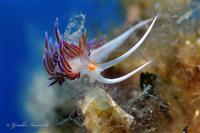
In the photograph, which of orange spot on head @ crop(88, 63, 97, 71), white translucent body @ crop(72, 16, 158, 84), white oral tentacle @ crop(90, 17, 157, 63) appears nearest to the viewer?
white translucent body @ crop(72, 16, 158, 84)

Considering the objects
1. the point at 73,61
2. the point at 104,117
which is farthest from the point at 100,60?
the point at 104,117

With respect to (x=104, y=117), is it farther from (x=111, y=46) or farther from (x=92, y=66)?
(x=111, y=46)

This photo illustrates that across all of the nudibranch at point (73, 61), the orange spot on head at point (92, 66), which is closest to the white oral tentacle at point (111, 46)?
the nudibranch at point (73, 61)

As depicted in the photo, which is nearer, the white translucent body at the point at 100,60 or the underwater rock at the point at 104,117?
the white translucent body at the point at 100,60

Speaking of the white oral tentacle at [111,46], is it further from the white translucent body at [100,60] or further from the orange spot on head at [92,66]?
the orange spot on head at [92,66]

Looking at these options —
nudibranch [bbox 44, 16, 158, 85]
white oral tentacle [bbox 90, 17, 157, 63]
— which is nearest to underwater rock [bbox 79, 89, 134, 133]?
nudibranch [bbox 44, 16, 158, 85]

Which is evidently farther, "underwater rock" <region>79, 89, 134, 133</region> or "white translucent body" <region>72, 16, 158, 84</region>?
"underwater rock" <region>79, 89, 134, 133</region>

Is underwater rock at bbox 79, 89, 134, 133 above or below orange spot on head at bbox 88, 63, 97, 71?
below

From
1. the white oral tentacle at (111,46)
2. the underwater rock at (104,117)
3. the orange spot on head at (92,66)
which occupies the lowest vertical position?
the underwater rock at (104,117)

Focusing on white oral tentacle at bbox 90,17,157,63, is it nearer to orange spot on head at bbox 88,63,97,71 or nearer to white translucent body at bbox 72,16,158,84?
white translucent body at bbox 72,16,158,84

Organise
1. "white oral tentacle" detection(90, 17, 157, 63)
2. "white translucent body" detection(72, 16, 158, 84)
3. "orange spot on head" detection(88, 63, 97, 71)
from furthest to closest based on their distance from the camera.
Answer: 1. "white oral tentacle" detection(90, 17, 157, 63)
2. "orange spot on head" detection(88, 63, 97, 71)
3. "white translucent body" detection(72, 16, 158, 84)

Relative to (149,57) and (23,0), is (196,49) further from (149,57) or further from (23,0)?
(23,0)
